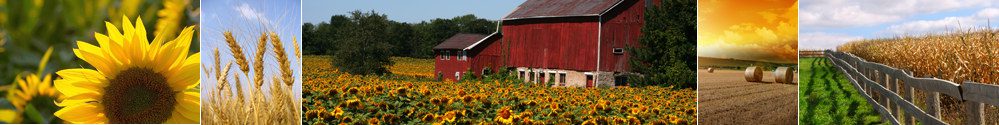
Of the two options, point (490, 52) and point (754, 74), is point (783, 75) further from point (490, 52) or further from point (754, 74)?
point (490, 52)

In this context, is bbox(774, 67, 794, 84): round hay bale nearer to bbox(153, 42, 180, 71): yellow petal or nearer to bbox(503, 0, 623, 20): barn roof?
bbox(503, 0, 623, 20): barn roof

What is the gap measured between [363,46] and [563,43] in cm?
123

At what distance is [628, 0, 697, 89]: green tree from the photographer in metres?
5.53

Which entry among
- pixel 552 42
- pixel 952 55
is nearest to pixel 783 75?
pixel 552 42

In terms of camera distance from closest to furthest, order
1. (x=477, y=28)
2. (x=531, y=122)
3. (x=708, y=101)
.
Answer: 1. (x=531, y=122)
2. (x=708, y=101)
3. (x=477, y=28)

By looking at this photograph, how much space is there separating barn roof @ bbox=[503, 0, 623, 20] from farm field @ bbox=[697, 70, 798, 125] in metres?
0.72

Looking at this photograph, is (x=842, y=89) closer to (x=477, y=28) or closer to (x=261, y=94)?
(x=477, y=28)

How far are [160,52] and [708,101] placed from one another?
309 cm

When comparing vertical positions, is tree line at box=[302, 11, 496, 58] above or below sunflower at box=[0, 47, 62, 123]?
above

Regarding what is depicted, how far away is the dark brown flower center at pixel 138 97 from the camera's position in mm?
3834

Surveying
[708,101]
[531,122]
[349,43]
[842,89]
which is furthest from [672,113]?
[842,89]


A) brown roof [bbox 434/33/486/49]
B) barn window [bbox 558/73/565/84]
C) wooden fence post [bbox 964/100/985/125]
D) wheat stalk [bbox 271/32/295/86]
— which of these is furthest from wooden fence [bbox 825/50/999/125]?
wheat stalk [bbox 271/32/295/86]

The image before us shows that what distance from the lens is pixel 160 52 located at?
3.79 m

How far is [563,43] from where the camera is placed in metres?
5.90
